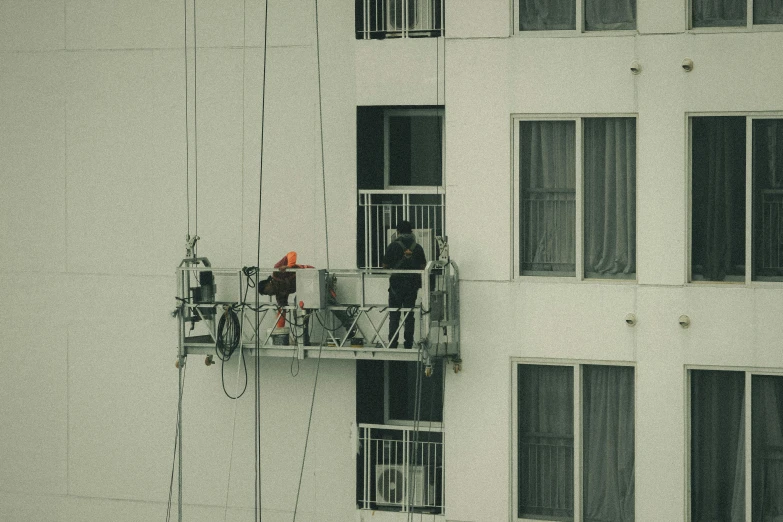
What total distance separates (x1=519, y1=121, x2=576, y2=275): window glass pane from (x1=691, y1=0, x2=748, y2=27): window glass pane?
1.99m

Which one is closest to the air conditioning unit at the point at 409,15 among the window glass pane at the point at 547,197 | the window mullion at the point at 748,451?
the window glass pane at the point at 547,197

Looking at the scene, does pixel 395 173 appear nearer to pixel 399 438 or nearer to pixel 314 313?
pixel 314 313

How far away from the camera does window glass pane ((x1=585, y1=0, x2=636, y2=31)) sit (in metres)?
13.3

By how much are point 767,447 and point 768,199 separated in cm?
301

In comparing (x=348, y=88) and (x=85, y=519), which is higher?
(x=348, y=88)

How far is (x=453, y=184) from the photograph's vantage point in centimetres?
1371

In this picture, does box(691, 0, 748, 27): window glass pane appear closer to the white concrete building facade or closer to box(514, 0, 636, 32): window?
the white concrete building facade

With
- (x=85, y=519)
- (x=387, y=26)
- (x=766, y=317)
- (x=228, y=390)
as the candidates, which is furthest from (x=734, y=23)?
(x=85, y=519)

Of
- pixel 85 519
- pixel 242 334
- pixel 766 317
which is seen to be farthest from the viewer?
pixel 85 519

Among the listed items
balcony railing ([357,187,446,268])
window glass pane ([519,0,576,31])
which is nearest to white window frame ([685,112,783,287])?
window glass pane ([519,0,576,31])

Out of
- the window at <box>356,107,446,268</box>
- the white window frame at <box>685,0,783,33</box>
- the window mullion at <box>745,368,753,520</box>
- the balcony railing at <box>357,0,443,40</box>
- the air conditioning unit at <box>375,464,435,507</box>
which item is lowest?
the air conditioning unit at <box>375,464,435,507</box>

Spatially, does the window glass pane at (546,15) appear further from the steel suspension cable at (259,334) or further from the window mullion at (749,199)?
the steel suspension cable at (259,334)

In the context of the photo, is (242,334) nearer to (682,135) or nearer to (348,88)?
(348,88)

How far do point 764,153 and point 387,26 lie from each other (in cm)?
516
